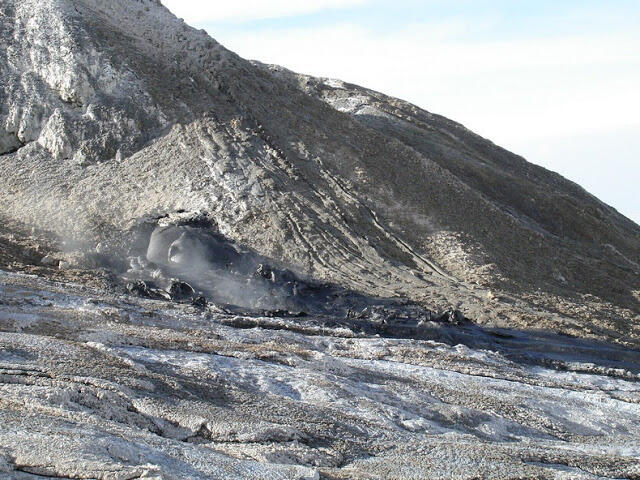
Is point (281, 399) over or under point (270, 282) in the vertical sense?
under

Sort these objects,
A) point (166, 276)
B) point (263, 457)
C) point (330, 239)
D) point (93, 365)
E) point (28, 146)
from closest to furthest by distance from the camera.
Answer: point (263, 457) → point (93, 365) → point (166, 276) → point (330, 239) → point (28, 146)

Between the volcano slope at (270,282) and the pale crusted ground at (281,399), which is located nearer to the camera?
the pale crusted ground at (281,399)

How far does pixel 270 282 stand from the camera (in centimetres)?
1852

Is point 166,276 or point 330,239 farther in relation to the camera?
point 330,239

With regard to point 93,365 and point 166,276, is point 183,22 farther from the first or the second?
point 93,365

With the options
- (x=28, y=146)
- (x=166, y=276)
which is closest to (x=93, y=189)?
(x=28, y=146)

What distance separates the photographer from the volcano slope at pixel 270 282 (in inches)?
407

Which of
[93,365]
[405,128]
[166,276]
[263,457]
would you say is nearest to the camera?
[263,457]

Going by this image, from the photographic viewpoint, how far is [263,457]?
9609 mm

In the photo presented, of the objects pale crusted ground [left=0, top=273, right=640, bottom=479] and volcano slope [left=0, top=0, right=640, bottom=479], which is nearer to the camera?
pale crusted ground [left=0, top=273, right=640, bottom=479]

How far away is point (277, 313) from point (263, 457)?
777cm

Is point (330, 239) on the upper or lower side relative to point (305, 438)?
upper

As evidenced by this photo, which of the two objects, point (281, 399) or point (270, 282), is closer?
point (281, 399)

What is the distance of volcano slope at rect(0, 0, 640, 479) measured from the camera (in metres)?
10.3
